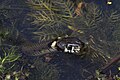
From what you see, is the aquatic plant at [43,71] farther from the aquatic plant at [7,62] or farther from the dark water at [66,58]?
the aquatic plant at [7,62]

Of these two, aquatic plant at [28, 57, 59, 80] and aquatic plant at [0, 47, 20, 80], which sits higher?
aquatic plant at [0, 47, 20, 80]

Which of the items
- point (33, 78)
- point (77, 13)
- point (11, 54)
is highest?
point (77, 13)

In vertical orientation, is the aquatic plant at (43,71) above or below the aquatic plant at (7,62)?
below

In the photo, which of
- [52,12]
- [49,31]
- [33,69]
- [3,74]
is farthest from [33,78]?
[52,12]

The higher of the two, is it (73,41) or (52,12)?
(52,12)

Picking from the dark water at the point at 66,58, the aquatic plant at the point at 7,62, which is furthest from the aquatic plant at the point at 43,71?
the aquatic plant at the point at 7,62

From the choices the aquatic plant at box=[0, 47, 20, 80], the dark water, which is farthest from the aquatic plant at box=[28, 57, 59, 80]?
the aquatic plant at box=[0, 47, 20, 80]

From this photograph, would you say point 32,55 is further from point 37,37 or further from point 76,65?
point 76,65

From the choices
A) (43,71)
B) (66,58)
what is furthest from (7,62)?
(66,58)

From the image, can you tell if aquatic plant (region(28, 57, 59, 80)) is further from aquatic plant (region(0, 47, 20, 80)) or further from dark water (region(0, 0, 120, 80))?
aquatic plant (region(0, 47, 20, 80))

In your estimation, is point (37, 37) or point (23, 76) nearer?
point (23, 76)

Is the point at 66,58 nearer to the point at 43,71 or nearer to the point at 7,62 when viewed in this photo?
the point at 43,71
